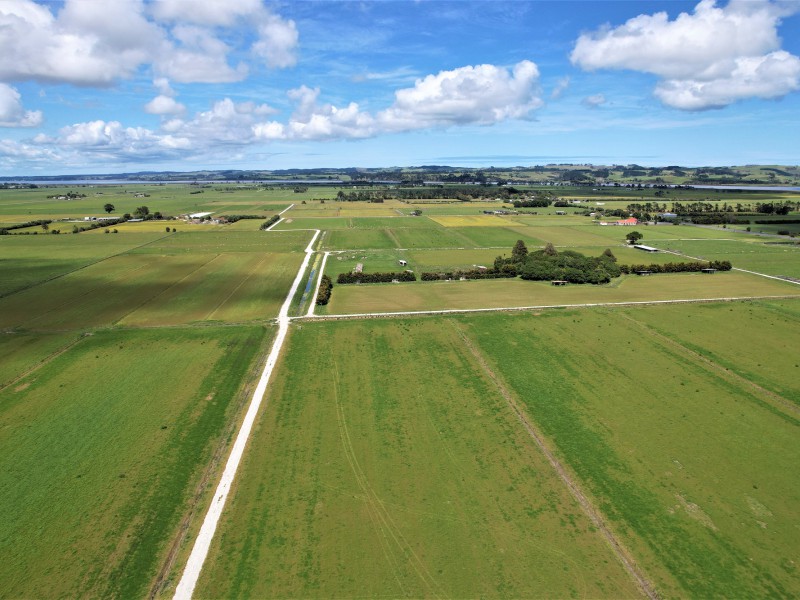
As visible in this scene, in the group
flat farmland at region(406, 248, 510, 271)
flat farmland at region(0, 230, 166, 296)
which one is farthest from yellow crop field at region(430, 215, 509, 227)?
flat farmland at region(0, 230, 166, 296)

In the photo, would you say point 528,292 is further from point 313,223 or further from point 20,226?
point 20,226

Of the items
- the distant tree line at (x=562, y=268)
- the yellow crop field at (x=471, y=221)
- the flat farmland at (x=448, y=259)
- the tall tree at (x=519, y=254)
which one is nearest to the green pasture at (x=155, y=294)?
the flat farmland at (x=448, y=259)

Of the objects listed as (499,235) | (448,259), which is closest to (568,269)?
(448,259)

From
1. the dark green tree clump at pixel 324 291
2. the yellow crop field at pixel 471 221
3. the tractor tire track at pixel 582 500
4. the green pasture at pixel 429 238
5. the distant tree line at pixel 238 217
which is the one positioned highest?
the distant tree line at pixel 238 217

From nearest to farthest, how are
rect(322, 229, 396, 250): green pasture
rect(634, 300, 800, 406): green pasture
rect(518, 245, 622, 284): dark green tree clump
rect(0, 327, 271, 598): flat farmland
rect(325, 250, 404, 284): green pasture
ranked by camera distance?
1. rect(0, 327, 271, 598): flat farmland
2. rect(634, 300, 800, 406): green pasture
3. rect(518, 245, 622, 284): dark green tree clump
4. rect(325, 250, 404, 284): green pasture
5. rect(322, 229, 396, 250): green pasture

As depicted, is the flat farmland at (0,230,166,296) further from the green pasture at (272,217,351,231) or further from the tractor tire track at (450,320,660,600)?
the tractor tire track at (450,320,660,600)

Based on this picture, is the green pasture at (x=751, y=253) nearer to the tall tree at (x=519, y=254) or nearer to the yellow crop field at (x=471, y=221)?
the tall tree at (x=519, y=254)

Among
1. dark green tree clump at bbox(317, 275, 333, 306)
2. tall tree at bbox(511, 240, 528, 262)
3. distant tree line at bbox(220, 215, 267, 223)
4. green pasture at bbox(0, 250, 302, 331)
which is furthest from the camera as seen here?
distant tree line at bbox(220, 215, 267, 223)
